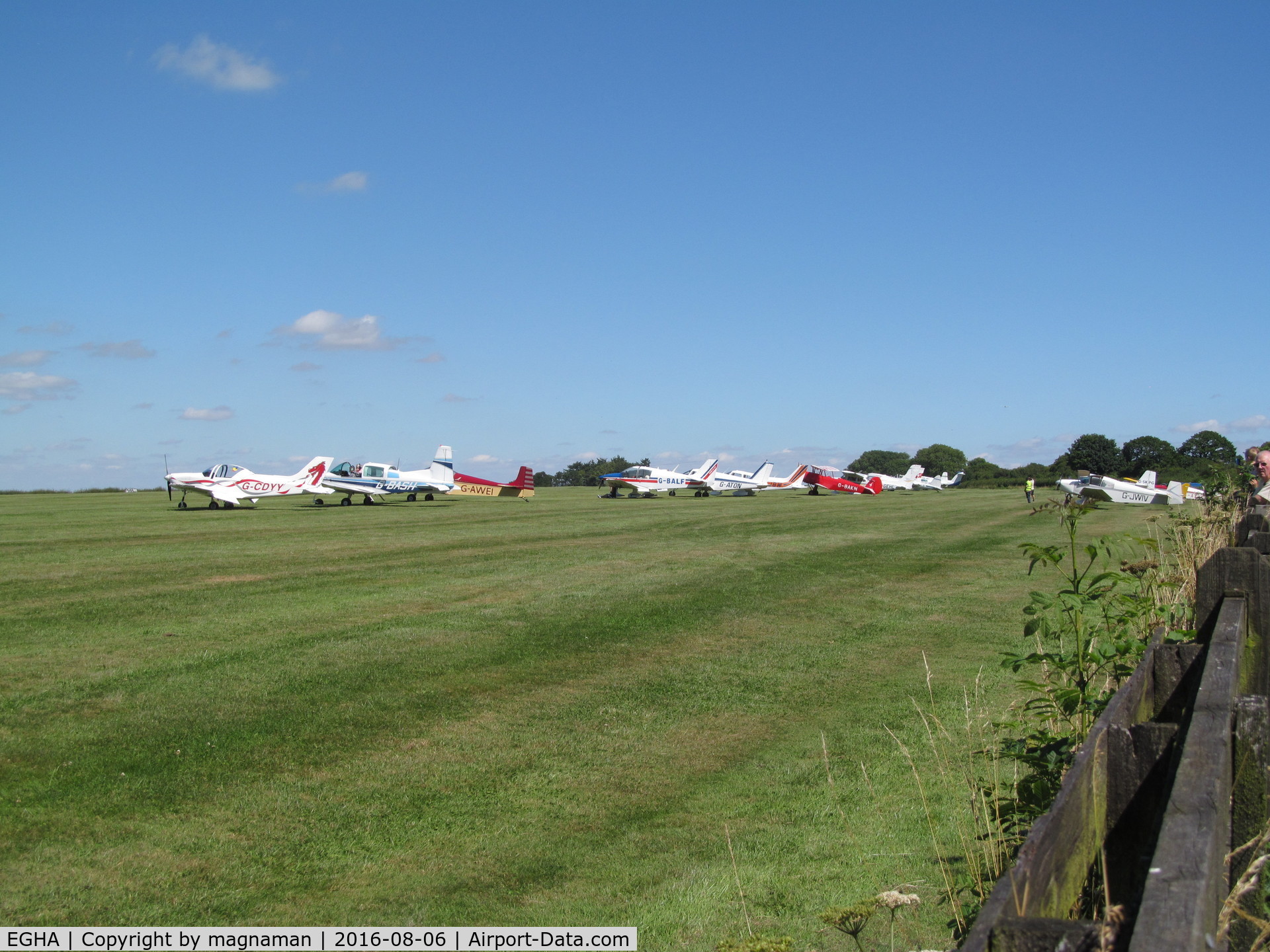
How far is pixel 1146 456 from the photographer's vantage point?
131 m

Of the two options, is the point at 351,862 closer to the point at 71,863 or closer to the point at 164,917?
the point at 164,917

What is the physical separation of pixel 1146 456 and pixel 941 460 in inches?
1576

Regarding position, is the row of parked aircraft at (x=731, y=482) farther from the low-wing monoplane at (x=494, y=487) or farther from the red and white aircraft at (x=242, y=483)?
the red and white aircraft at (x=242, y=483)

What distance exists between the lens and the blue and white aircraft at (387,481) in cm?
4338

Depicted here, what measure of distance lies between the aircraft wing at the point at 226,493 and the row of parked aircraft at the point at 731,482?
23152 mm

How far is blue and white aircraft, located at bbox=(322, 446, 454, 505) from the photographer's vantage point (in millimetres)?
43375

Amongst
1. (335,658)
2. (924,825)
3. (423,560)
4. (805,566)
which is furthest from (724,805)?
(423,560)

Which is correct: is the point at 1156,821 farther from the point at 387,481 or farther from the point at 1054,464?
the point at 1054,464

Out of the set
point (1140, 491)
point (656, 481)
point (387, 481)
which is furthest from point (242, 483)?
point (1140, 491)

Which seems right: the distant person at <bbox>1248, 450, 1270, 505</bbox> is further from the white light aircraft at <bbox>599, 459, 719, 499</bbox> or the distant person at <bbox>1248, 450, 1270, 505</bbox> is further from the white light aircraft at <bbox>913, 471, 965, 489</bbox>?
the white light aircraft at <bbox>913, 471, 965, 489</bbox>

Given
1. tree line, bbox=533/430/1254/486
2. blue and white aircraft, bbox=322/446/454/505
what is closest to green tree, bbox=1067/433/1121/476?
tree line, bbox=533/430/1254/486

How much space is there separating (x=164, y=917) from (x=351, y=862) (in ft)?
2.59

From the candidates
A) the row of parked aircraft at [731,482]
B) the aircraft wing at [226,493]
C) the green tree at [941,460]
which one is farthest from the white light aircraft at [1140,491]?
the green tree at [941,460]

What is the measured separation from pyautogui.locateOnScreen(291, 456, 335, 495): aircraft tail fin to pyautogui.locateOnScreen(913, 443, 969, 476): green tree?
13709cm
